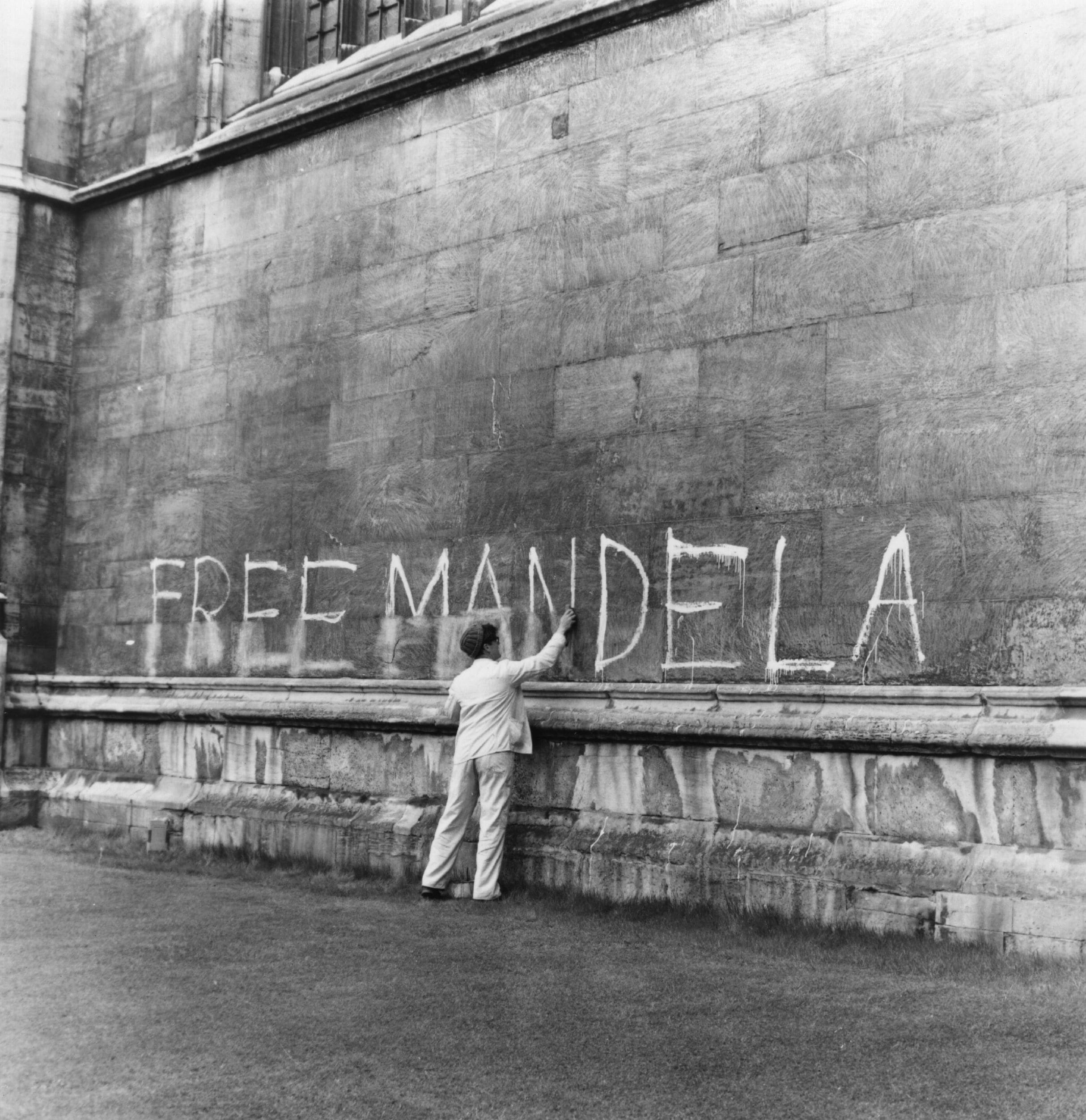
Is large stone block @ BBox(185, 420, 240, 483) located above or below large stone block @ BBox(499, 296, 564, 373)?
below

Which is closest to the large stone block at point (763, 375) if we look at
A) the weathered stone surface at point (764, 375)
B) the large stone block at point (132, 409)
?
the weathered stone surface at point (764, 375)

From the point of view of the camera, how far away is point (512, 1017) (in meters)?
6.13

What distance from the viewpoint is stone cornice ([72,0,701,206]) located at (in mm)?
9898

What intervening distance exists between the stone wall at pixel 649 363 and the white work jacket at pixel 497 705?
45 cm

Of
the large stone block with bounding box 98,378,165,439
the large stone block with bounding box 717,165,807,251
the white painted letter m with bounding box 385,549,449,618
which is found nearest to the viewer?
the large stone block with bounding box 717,165,807,251

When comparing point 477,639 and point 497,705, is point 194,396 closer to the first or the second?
point 477,639

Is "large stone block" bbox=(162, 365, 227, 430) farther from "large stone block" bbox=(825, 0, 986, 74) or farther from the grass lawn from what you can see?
"large stone block" bbox=(825, 0, 986, 74)

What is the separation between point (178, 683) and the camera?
39.4ft

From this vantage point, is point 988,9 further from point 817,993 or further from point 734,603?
point 817,993

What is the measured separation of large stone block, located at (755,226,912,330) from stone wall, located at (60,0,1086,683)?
2 centimetres

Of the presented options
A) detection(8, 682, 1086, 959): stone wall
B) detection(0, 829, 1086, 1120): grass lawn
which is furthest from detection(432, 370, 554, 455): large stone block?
detection(0, 829, 1086, 1120): grass lawn

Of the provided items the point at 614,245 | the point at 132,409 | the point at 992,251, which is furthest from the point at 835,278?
the point at 132,409

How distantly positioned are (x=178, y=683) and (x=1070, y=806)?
23.7ft

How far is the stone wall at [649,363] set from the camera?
785cm
